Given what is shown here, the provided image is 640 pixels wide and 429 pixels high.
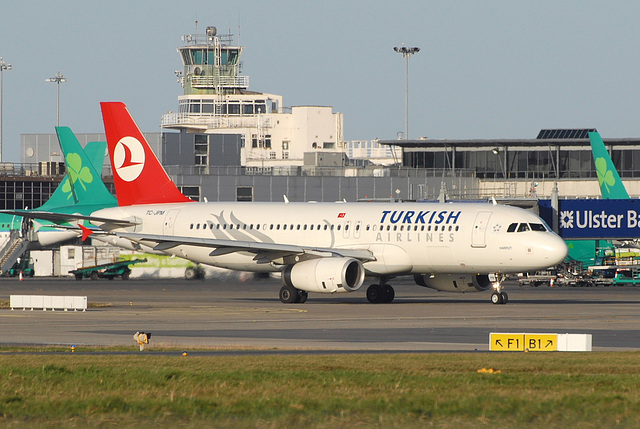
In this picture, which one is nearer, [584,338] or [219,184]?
[584,338]

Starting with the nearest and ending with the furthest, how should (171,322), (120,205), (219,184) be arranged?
(171,322) → (120,205) → (219,184)

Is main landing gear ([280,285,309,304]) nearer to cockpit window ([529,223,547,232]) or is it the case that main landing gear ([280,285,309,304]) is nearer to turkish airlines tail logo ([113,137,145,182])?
cockpit window ([529,223,547,232])

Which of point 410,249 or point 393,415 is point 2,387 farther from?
point 410,249

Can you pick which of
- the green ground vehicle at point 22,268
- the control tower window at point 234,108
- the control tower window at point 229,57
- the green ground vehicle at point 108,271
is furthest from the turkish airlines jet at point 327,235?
the control tower window at point 229,57

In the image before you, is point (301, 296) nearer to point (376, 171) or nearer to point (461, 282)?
point (461, 282)

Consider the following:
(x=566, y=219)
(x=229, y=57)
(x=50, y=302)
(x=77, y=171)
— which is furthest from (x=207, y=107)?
(x=50, y=302)

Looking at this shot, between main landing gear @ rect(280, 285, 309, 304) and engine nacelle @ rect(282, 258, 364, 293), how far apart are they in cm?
85

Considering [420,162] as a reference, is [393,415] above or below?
below

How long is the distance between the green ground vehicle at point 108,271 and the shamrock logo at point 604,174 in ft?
103

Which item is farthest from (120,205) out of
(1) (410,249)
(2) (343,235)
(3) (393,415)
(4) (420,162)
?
(4) (420,162)

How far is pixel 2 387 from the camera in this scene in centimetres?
1770

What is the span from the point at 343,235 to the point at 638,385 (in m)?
31.1

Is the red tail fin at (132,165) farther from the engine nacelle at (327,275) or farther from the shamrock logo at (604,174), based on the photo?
the shamrock logo at (604,174)

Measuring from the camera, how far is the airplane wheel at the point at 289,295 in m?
47.1
